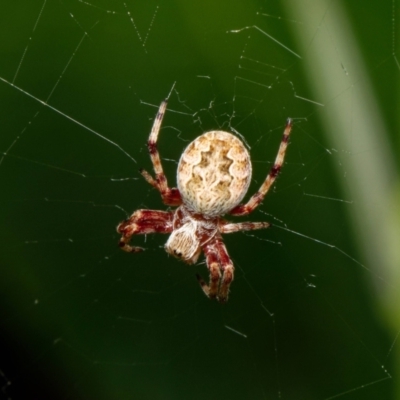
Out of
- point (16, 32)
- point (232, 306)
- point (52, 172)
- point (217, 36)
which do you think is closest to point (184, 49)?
point (217, 36)

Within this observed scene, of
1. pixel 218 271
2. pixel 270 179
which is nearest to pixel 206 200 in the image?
pixel 270 179

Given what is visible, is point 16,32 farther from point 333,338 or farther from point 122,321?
point 333,338

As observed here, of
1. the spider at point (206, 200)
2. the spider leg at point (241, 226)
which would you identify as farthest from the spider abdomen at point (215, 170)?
the spider leg at point (241, 226)

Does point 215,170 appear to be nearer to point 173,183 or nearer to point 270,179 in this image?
point 270,179

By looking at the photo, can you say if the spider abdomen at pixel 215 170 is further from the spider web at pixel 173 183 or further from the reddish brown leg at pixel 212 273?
the reddish brown leg at pixel 212 273

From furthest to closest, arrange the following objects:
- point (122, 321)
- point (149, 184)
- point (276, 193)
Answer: point (122, 321) → point (149, 184) → point (276, 193)

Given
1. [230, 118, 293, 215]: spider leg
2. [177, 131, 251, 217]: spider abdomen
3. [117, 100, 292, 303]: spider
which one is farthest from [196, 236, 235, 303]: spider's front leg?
[177, 131, 251, 217]: spider abdomen
